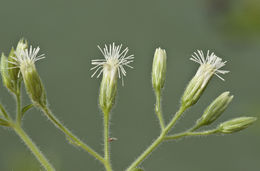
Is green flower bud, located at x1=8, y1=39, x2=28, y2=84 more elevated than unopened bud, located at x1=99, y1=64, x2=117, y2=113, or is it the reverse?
green flower bud, located at x1=8, y1=39, x2=28, y2=84

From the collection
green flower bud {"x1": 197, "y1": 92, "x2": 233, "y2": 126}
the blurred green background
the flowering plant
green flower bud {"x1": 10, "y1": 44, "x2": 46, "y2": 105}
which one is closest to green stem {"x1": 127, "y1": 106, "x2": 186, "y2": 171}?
the flowering plant

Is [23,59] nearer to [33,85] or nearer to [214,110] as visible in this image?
[33,85]

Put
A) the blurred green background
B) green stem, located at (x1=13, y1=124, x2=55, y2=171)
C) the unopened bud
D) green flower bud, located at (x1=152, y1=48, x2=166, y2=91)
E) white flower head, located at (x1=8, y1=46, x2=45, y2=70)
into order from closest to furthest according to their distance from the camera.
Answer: green stem, located at (x1=13, y1=124, x2=55, y2=171), white flower head, located at (x1=8, y1=46, x2=45, y2=70), the unopened bud, green flower bud, located at (x1=152, y1=48, x2=166, y2=91), the blurred green background

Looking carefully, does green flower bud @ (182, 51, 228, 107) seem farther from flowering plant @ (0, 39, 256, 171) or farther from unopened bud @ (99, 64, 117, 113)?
unopened bud @ (99, 64, 117, 113)

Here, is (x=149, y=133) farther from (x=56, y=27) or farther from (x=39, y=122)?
(x=56, y=27)

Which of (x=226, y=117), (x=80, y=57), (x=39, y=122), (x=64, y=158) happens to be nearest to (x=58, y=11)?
(x=80, y=57)

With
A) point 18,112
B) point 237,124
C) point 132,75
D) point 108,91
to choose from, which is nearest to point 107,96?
point 108,91
